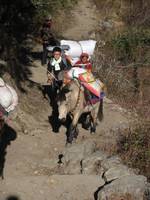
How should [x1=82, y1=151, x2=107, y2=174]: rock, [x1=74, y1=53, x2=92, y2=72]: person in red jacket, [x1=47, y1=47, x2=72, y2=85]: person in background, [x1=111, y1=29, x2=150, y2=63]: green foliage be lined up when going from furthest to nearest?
1. [x1=111, y1=29, x2=150, y2=63]: green foliage
2. [x1=47, y1=47, x2=72, y2=85]: person in background
3. [x1=74, y1=53, x2=92, y2=72]: person in red jacket
4. [x1=82, y1=151, x2=107, y2=174]: rock

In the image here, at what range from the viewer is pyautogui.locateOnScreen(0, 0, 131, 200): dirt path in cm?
936

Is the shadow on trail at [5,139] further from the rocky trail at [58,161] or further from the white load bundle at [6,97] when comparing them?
the white load bundle at [6,97]

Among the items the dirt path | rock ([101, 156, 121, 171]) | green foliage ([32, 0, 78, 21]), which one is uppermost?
green foliage ([32, 0, 78, 21])

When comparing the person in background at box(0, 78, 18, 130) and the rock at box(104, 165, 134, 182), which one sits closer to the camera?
the person in background at box(0, 78, 18, 130)

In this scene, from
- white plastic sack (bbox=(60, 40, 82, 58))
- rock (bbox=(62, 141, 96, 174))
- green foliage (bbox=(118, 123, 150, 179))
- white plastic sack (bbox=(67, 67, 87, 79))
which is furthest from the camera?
white plastic sack (bbox=(60, 40, 82, 58))

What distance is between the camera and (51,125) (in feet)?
42.2

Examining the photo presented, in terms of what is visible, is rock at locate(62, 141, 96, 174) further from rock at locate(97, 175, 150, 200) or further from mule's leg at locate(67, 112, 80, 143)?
rock at locate(97, 175, 150, 200)

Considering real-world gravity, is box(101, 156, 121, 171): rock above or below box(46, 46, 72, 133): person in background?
below

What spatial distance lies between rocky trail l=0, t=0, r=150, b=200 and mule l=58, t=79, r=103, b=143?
44 cm

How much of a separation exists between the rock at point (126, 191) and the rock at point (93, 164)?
47.1 inches

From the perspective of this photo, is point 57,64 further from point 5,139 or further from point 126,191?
point 126,191

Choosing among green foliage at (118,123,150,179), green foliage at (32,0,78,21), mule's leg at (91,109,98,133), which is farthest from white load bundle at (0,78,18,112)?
green foliage at (32,0,78,21)

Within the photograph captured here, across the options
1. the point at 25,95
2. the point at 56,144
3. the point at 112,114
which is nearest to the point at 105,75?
the point at 112,114

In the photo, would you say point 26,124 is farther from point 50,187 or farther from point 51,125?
point 50,187
